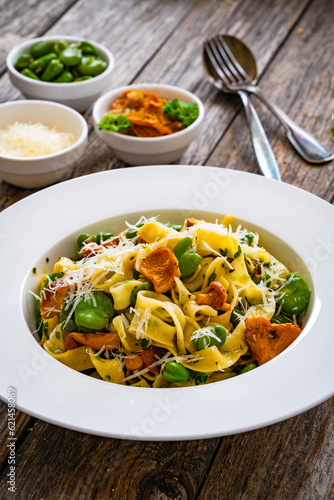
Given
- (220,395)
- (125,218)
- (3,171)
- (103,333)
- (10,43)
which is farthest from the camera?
(10,43)

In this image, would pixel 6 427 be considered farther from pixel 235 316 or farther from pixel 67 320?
pixel 235 316

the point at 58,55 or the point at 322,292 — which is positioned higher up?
the point at 322,292

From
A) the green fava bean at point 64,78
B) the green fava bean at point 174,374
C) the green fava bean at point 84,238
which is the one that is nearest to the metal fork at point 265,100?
the green fava bean at point 64,78

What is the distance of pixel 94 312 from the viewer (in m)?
2.31

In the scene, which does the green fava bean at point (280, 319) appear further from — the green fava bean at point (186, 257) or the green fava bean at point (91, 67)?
the green fava bean at point (91, 67)

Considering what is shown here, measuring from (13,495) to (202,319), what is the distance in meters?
0.94

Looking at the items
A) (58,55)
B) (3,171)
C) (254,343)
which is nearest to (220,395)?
(254,343)

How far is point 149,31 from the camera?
4855 mm

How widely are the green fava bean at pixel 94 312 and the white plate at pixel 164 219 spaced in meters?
0.20

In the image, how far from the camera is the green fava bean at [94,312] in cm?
228

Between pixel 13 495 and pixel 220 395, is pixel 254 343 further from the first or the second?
pixel 13 495

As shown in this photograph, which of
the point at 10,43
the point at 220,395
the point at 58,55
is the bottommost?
the point at 10,43

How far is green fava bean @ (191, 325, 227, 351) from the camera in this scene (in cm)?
223

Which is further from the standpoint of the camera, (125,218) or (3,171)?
(3,171)
